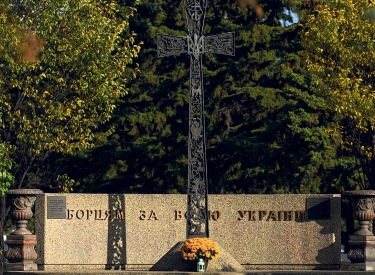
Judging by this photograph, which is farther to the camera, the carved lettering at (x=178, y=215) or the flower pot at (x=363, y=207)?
the carved lettering at (x=178, y=215)

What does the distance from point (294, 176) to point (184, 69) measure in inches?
245

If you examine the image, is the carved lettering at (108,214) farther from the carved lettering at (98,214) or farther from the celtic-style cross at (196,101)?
the celtic-style cross at (196,101)

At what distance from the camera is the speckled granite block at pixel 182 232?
89.9 ft

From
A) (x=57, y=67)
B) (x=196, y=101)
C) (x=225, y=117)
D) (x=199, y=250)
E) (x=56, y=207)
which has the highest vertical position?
(x=57, y=67)

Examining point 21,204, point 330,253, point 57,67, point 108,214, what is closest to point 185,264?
point 108,214

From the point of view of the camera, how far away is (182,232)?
27.6 m

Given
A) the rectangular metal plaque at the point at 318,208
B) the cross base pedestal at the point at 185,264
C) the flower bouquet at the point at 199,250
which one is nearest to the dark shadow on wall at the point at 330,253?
the rectangular metal plaque at the point at 318,208

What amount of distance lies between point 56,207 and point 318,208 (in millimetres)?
6355

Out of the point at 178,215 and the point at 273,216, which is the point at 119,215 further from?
the point at 273,216

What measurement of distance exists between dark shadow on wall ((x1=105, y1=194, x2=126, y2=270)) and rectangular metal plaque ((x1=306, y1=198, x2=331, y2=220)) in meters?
4.53

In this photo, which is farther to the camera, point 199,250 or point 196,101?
point 196,101

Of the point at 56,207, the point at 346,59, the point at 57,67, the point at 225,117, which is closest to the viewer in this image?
the point at 56,207

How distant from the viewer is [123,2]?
41281mm

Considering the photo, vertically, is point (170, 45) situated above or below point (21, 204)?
above
